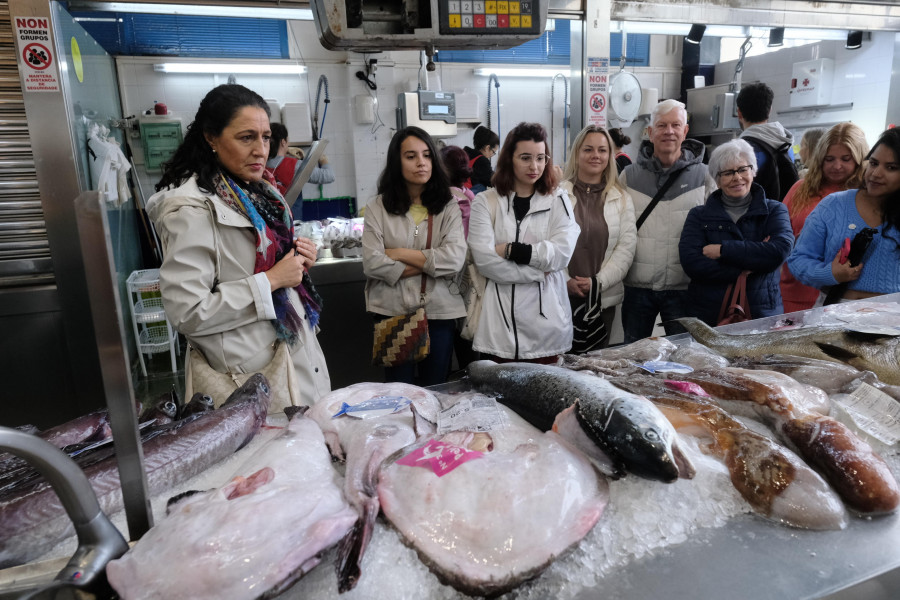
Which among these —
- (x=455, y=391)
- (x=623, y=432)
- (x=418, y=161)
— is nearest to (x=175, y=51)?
(x=418, y=161)

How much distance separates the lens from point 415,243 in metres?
3.42

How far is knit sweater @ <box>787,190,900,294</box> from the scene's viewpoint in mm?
2842

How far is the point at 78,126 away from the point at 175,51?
3913 mm

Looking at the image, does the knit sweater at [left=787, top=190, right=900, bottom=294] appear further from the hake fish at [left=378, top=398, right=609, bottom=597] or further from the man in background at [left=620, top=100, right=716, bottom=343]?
the hake fish at [left=378, top=398, right=609, bottom=597]

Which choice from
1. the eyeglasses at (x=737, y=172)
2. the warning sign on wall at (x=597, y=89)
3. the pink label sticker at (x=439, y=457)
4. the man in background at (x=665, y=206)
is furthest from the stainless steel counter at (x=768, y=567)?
the warning sign on wall at (x=597, y=89)

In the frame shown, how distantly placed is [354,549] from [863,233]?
3006 millimetres

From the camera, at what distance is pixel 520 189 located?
3414mm

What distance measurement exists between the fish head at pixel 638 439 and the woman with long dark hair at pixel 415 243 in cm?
222

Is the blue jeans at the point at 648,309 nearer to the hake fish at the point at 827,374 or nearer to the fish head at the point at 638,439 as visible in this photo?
the hake fish at the point at 827,374

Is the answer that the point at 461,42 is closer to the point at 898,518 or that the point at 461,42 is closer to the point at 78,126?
the point at 898,518

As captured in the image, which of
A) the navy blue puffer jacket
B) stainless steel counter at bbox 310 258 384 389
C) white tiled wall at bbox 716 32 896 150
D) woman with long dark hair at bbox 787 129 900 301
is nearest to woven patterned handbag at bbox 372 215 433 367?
stainless steel counter at bbox 310 258 384 389

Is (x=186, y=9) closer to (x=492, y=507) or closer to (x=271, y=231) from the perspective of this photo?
(x=271, y=231)

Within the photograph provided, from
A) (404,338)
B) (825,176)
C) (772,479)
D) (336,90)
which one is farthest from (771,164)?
(336,90)

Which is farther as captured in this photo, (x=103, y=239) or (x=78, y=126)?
(x=78, y=126)
